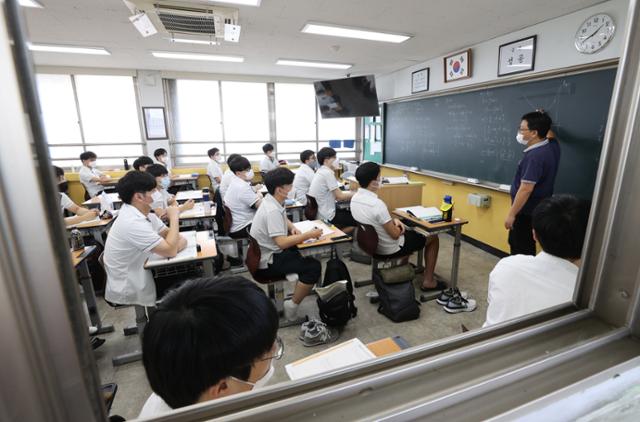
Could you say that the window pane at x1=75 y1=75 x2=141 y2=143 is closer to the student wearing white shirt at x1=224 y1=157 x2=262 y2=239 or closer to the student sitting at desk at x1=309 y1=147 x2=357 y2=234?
the student wearing white shirt at x1=224 y1=157 x2=262 y2=239

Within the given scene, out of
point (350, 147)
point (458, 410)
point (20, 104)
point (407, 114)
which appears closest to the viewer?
point (20, 104)

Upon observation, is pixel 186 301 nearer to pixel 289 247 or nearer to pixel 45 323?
pixel 45 323

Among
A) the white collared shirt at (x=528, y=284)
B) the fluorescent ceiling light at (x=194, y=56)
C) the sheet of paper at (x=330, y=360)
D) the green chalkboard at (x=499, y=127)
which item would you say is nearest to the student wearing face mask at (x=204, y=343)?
the sheet of paper at (x=330, y=360)

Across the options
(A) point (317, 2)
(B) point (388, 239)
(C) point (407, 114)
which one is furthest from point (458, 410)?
(C) point (407, 114)

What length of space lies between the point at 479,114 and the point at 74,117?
280 inches

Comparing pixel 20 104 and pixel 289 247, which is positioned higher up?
pixel 20 104

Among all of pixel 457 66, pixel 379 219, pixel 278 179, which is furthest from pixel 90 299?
pixel 457 66

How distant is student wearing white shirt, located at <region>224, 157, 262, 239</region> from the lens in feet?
11.3

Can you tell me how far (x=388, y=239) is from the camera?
9.02 feet

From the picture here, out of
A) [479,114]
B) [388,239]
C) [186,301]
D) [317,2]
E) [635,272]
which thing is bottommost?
[388,239]

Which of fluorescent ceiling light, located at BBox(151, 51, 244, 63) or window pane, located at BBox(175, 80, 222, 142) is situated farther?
window pane, located at BBox(175, 80, 222, 142)

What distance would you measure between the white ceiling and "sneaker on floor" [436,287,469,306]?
262cm

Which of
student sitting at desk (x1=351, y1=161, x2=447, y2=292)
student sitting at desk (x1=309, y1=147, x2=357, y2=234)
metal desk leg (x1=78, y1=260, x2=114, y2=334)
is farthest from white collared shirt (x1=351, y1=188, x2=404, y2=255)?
metal desk leg (x1=78, y1=260, x2=114, y2=334)

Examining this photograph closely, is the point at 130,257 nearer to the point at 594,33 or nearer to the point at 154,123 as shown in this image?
the point at 594,33
